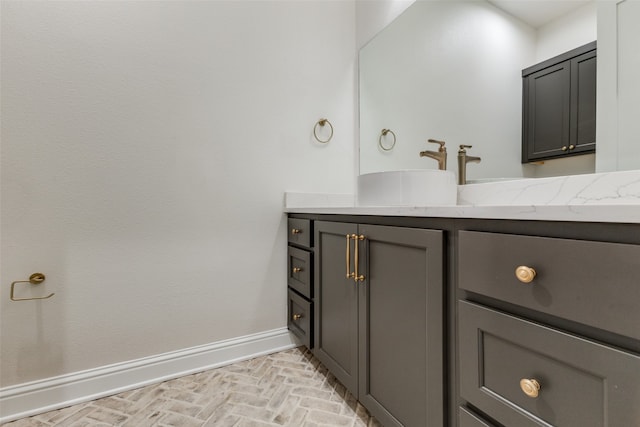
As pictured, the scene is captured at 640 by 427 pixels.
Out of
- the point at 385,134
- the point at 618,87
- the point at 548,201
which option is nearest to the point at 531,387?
the point at 548,201

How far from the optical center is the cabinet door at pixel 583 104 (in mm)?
897

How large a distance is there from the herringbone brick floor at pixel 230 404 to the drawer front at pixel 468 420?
53cm

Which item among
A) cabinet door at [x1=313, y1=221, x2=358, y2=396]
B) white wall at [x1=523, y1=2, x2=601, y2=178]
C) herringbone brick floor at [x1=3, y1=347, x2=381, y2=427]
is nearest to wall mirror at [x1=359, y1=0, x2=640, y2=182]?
white wall at [x1=523, y1=2, x2=601, y2=178]

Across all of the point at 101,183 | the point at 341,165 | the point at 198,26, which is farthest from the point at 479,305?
the point at 198,26

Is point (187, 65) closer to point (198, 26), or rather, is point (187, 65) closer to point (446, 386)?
point (198, 26)

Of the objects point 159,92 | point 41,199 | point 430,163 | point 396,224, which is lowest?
point 396,224

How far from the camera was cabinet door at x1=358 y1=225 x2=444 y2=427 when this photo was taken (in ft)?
2.51

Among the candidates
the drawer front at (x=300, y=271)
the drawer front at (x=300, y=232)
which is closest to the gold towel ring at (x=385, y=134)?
the drawer front at (x=300, y=232)

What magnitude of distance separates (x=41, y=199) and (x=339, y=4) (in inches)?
79.6

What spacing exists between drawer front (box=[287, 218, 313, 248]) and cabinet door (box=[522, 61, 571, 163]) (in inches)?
37.3

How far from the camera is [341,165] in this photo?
1960mm

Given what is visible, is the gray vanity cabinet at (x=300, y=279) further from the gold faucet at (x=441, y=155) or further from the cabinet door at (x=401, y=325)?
the gold faucet at (x=441, y=155)

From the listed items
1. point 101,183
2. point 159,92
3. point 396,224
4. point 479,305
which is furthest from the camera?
point 159,92

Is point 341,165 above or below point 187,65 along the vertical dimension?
below
